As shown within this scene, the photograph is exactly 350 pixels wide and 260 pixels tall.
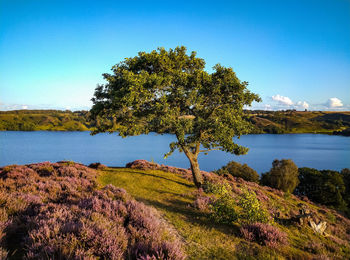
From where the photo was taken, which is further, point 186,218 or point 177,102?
point 177,102

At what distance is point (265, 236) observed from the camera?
754 cm

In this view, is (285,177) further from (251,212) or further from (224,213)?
(224,213)

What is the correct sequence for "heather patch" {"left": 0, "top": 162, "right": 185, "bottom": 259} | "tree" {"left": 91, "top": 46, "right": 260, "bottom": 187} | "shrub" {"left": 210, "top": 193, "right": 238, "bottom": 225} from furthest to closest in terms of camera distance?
"tree" {"left": 91, "top": 46, "right": 260, "bottom": 187}, "shrub" {"left": 210, "top": 193, "right": 238, "bottom": 225}, "heather patch" {"left": 0, "top": 162, "right": 185, "bottom": 259}

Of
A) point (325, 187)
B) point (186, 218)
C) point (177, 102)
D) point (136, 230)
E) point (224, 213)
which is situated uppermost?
point (177, 102)

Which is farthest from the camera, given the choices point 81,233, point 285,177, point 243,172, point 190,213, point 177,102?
point 243,172

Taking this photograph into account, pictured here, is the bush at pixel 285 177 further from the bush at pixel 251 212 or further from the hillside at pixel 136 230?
the bush at pixel 251 212

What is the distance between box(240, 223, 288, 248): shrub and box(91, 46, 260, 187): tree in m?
6.91

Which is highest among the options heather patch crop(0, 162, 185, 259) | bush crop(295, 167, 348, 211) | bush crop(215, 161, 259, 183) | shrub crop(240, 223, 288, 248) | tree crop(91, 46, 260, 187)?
tree crop(91, 46, 260, 187)

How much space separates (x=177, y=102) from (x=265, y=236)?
11.0 meters

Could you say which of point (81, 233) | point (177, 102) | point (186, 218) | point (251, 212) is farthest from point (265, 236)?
point (177, 102)

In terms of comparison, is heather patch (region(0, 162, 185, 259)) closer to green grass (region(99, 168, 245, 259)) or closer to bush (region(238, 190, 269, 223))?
green grass (region(99, 168, 245, 259))

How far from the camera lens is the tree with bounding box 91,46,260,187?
13227mm

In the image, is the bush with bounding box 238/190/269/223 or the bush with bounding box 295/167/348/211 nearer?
the bush with bounding box 238/190/269/223

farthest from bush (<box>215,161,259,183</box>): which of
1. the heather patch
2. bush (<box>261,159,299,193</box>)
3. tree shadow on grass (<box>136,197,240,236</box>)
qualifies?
the heather patch
